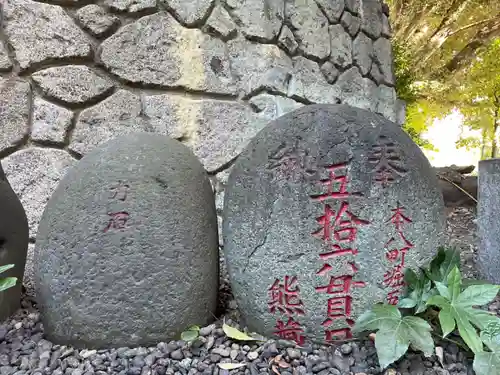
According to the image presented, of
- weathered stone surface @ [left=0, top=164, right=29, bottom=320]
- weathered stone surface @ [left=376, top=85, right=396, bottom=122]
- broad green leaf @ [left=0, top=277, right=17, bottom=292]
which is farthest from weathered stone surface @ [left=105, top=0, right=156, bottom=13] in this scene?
weathered stone surface @ [left=376, top=85, right=396, bottom=122]

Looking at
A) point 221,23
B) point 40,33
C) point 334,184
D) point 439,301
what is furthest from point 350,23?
point 439,301

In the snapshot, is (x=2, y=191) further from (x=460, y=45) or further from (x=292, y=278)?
(x=460, y=45)

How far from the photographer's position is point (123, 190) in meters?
1.82

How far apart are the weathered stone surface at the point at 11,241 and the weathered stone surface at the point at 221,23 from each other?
1.68 metres

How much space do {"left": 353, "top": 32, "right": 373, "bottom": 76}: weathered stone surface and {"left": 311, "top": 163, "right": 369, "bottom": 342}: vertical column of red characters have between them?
2.76 metres

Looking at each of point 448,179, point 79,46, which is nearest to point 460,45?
point 448,179

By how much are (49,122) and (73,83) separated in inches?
10.5

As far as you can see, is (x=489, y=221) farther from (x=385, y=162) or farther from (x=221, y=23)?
(x=221, y=23)

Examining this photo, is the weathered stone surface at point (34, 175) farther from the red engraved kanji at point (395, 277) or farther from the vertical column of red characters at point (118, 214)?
the red engraved kanji at point (395, 277)

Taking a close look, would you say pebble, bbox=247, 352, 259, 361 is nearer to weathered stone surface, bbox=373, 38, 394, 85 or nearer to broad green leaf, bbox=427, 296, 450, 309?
broad green leaf, bbox=427, 296, 450, 309

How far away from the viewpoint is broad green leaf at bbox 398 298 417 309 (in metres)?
1.74

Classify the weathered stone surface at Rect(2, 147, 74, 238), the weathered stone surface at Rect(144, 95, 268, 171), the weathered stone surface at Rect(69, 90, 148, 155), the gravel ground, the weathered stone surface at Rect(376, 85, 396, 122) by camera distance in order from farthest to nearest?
the weathered stone surface at Rect(376, 85, 396, 122), the weathered stone surface at Rect(144, 95, 268, 171), the weathered stone surface at Rect(69, 90, 148, 155), the weathered stone surface at Rect(2, 147, 74, 238), the gravel ground

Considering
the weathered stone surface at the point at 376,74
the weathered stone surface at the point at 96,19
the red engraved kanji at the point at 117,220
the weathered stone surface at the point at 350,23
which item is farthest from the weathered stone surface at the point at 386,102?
the red engraved kanji at the point at 117,220

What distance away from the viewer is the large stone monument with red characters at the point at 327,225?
171 cm
